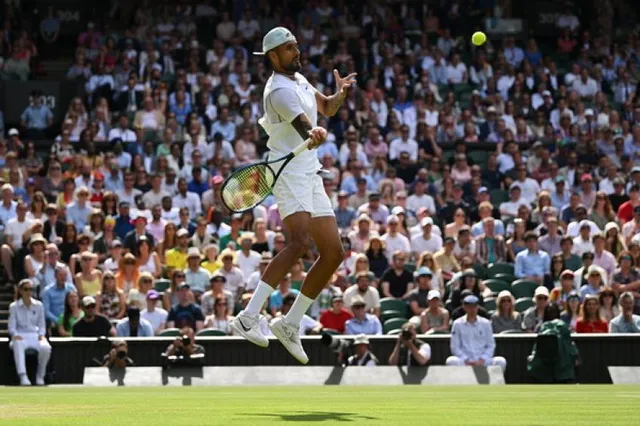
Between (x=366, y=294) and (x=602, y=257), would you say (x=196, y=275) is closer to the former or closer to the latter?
(x=366, y=294)

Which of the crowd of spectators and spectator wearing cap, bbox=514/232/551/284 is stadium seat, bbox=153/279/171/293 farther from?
spectator wearing cap, bbox=514/232/551/284

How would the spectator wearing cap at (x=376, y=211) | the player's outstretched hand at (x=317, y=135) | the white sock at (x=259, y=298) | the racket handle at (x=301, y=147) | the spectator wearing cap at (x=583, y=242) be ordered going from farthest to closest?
1. the spectator wearing cap at (x=376, y=211)
2. the spectator wearing cap at (x=583, y=242)
3. the white sock at (x=259, y=298)
4. the racket handle at (x=301, y=147)
5. the player's outstretched hand at (x=317, y=135)

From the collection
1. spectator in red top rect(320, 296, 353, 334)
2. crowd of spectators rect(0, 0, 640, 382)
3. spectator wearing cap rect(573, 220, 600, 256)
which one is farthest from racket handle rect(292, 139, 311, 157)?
spectator wearing cap rect(573, 220, 600, 256)

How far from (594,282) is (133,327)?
6212 mm

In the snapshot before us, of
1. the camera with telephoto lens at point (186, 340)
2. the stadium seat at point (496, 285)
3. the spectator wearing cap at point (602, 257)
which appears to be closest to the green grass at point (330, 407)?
the camera with telephoto lens at point (186, 340)

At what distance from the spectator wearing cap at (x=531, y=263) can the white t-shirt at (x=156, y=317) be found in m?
5.16

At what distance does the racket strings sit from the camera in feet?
33.6

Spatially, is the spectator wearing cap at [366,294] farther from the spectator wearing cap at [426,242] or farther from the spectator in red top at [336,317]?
the spectator wearing cap at [426,242]

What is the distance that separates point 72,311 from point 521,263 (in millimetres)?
6375

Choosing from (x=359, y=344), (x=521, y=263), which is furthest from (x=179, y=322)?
(x=521, y=263)

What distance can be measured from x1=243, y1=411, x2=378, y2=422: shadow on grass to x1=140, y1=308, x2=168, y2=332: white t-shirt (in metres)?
10.2

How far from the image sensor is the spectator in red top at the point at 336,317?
18.1 meters

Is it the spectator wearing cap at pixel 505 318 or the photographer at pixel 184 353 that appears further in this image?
the spectator wearing cap at pixel 505 318

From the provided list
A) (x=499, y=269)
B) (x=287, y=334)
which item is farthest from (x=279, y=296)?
(x=287, y=334)
